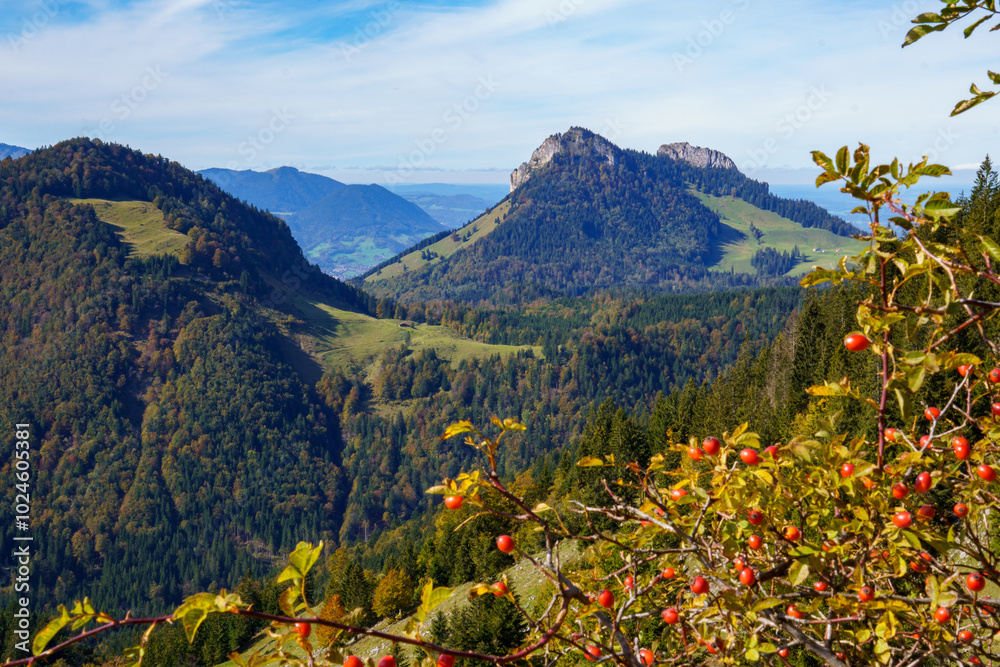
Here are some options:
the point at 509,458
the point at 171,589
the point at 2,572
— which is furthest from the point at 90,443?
the point at 509,458

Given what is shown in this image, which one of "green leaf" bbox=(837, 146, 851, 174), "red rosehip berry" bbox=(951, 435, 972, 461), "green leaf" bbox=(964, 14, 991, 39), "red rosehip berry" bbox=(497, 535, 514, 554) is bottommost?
"red rosehip berry" bbox=(497, 535, 514, 554)

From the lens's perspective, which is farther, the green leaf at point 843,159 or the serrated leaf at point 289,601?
the green leaf at point 843,159

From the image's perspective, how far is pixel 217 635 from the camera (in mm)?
63281

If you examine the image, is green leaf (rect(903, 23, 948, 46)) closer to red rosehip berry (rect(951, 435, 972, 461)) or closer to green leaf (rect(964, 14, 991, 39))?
green leaf (rect(964, 14, 991, 39))

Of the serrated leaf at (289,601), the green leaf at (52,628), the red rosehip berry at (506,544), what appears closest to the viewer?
the green leaf at (52,628)

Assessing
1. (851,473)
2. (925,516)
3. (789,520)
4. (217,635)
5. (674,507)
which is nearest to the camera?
(851,473)

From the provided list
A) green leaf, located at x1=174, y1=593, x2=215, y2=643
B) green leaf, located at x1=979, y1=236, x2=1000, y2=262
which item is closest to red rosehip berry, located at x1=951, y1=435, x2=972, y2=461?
green leaf, located at x1=979, y1=236, x2=1000, y2=262

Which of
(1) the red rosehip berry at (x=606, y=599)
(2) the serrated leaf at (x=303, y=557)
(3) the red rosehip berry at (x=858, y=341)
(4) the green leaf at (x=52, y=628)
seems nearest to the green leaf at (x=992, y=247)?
(3) the red rosehip berry at (x=858, y=341)

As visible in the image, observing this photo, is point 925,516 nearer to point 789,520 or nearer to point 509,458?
point 789,520

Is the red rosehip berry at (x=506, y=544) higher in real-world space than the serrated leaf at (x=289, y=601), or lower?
lower

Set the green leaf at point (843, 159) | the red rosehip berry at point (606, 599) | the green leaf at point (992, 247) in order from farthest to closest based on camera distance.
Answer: the red rosehip berry at point (606, 599)
the green leaf at point (843, 159)
the green leaf at point (992, 247)

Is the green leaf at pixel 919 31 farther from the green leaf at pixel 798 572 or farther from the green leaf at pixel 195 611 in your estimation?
the green leaf at pixel 195 611

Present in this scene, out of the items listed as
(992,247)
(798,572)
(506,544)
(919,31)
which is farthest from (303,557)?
(919,31)

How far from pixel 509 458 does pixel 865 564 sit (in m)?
199
